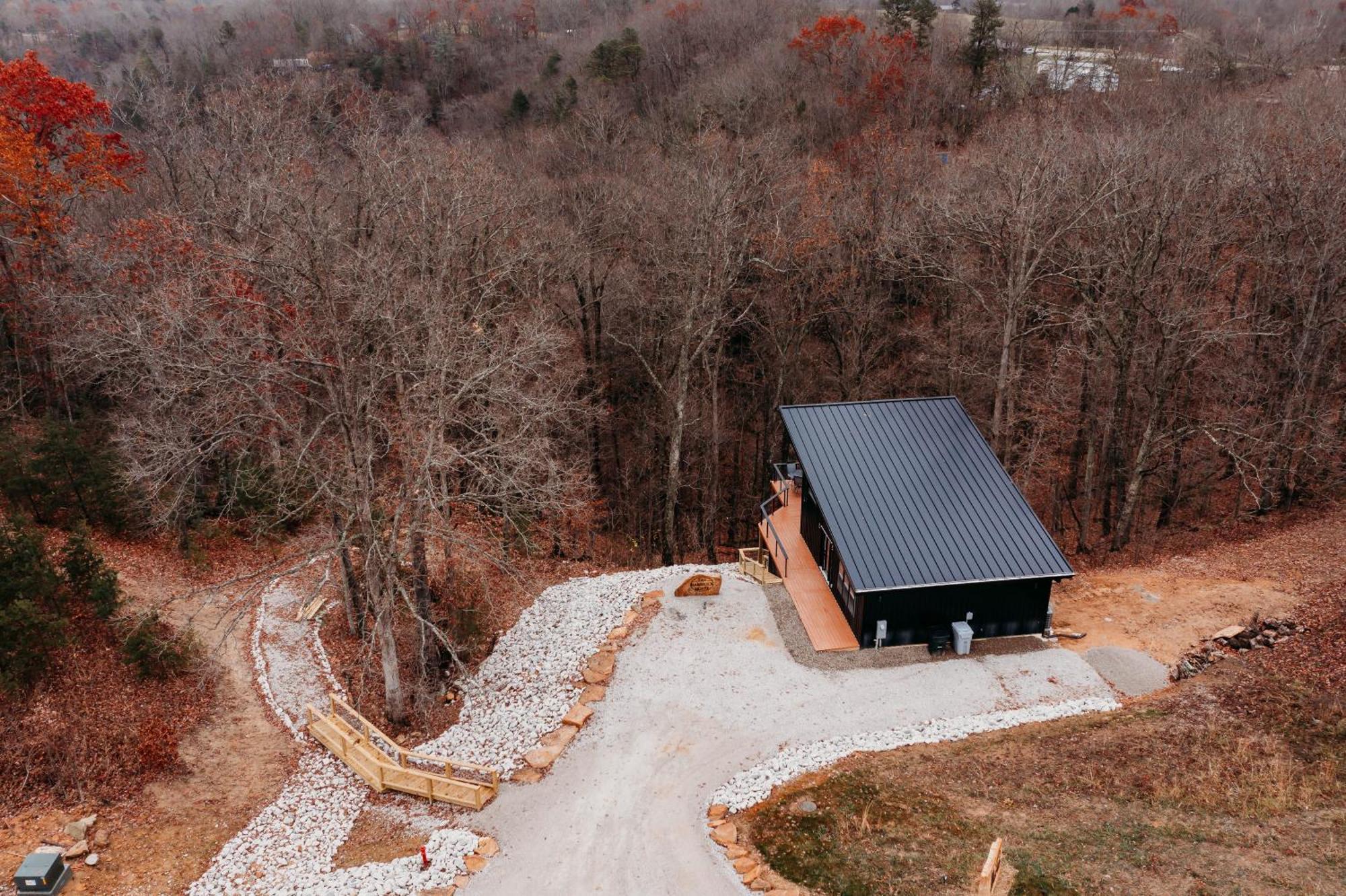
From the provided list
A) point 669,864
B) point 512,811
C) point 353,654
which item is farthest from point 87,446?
point 669,864

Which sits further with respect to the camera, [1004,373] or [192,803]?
[1004,373]

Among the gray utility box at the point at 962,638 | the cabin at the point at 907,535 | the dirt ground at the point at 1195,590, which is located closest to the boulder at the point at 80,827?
the cabin at the point at 907,535

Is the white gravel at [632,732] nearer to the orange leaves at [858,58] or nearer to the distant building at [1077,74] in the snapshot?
→ the orange leaves at [858,58]

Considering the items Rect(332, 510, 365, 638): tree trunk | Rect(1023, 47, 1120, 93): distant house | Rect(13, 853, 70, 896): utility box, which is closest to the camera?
Rect(13, 853, 70, 896): utility box

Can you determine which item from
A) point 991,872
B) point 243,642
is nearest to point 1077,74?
point 991,872

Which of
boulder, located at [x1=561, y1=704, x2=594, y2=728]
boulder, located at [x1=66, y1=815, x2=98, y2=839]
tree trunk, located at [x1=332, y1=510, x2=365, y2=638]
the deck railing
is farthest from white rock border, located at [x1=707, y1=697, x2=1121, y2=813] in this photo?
tree trunk, located at [x1=332, y1=510, x2=365, y2=638]

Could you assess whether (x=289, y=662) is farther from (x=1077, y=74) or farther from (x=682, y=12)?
(x=682, y=12)

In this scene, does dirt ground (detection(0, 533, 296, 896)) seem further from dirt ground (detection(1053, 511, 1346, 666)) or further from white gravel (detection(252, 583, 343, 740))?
dirt ground (detection(1053, 511, 1346, 666))
